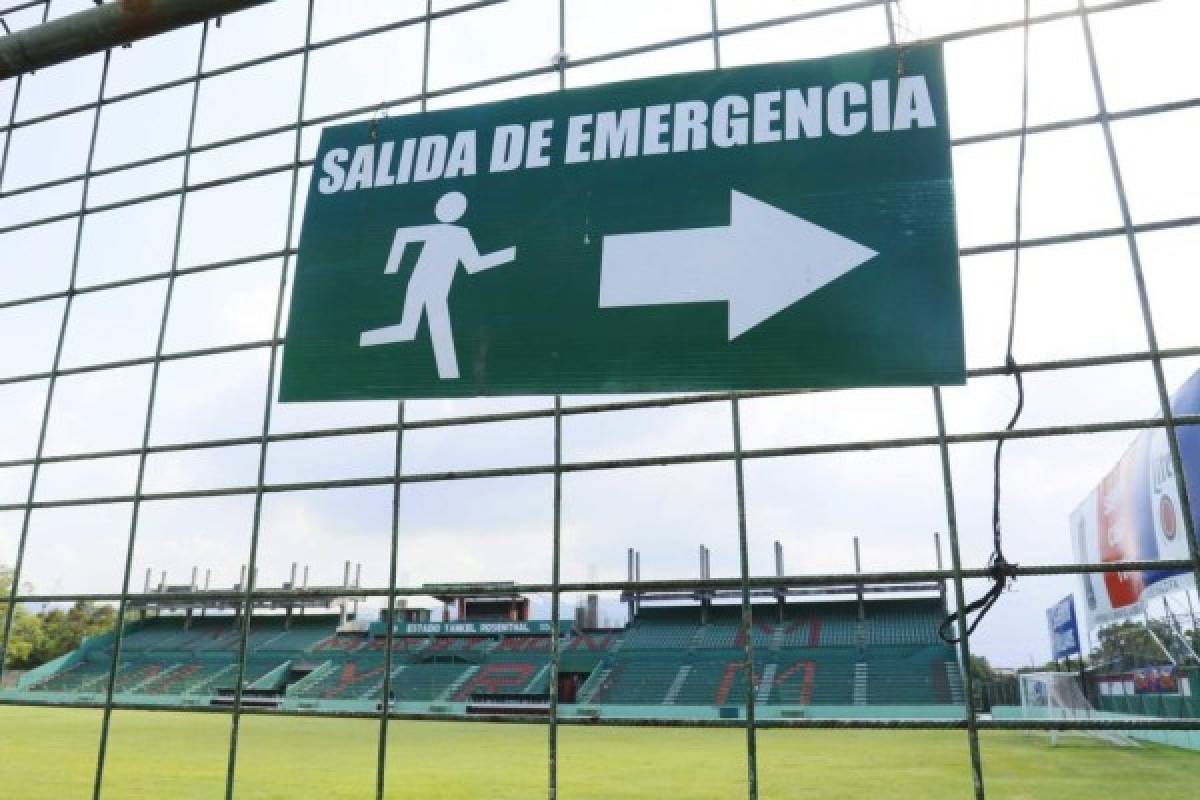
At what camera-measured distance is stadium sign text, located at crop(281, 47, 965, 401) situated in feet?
13.6

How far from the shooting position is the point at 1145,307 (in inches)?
154

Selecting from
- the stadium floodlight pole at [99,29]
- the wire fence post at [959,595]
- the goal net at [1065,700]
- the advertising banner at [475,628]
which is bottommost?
the goal net at [1065,700]

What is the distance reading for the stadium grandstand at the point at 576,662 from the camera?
33.5 metres

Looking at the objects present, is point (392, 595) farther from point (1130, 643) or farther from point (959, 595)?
point (1130, 643)

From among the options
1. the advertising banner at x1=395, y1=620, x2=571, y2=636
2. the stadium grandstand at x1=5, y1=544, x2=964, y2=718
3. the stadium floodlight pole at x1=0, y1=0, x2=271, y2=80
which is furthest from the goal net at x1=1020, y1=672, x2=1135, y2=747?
the advertising banner at x1=395, y1=620, x2=571, y2=636

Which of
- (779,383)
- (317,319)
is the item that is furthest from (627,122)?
(317,319)

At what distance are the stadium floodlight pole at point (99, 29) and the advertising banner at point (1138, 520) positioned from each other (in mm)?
7890

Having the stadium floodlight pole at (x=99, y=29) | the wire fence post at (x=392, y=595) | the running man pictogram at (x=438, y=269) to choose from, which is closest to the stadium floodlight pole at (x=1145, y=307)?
the running man pictogram at (x=438, y=269)

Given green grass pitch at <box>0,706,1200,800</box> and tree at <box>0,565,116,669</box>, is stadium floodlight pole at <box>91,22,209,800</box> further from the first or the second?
tree at <box>0,565,116,669</box>

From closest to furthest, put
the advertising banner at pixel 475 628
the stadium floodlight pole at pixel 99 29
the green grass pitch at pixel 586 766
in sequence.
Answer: the stadium floodlight pole at pixel 99 29
the green grass pitch at pixel 586 766
the advertising banner at pixel 475 628

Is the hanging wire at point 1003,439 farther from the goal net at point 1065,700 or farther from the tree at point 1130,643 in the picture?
the goal net at point 1065,700

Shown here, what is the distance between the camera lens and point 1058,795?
1152 cm

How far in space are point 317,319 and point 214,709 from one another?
2.37 metres

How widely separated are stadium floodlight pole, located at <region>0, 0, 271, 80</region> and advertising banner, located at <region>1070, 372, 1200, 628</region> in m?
7.89
